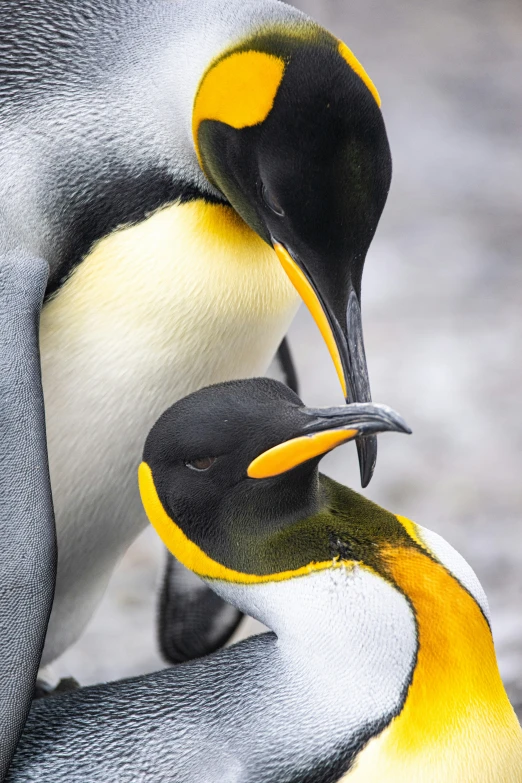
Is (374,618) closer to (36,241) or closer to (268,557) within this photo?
(268,557)

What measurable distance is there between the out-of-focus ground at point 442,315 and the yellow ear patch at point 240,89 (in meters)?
1.15

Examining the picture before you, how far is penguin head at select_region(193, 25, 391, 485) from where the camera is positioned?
4.15 feet

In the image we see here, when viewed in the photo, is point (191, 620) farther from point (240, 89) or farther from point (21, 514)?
point (240, 89)

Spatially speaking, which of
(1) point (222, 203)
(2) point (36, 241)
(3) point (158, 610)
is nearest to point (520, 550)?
(3) point (158, 610)

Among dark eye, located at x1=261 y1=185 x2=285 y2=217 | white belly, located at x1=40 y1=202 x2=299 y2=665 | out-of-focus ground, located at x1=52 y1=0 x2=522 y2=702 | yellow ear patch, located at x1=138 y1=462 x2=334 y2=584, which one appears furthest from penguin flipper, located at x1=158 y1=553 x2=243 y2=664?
dark eye, located at x1=261 y1=185 x2=285 y2=217

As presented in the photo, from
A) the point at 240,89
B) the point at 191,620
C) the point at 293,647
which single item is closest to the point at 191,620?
the point at 191,620

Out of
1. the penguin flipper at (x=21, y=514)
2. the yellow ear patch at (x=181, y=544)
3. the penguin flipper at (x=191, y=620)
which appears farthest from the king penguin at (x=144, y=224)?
the penguin flipper at (x=191, y=620)

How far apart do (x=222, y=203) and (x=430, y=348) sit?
5.69 ft

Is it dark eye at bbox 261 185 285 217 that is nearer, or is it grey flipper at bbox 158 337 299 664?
dark eye at bbox 261 185 285 217

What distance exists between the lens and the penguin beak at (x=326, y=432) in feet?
3.85

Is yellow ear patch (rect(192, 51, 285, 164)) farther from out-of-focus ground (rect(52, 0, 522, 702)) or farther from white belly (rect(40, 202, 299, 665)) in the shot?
out-of-focus ground (rect(52, 0, 522, 702))

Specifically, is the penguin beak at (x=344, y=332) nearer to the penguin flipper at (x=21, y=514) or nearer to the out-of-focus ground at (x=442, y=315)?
the penguin flipper at (x=21, y=514)

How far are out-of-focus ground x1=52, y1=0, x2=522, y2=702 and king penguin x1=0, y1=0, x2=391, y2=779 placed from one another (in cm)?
85

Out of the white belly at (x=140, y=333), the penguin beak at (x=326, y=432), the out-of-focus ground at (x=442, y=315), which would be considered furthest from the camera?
the out-of-focus ground at (x=442, y=315)
